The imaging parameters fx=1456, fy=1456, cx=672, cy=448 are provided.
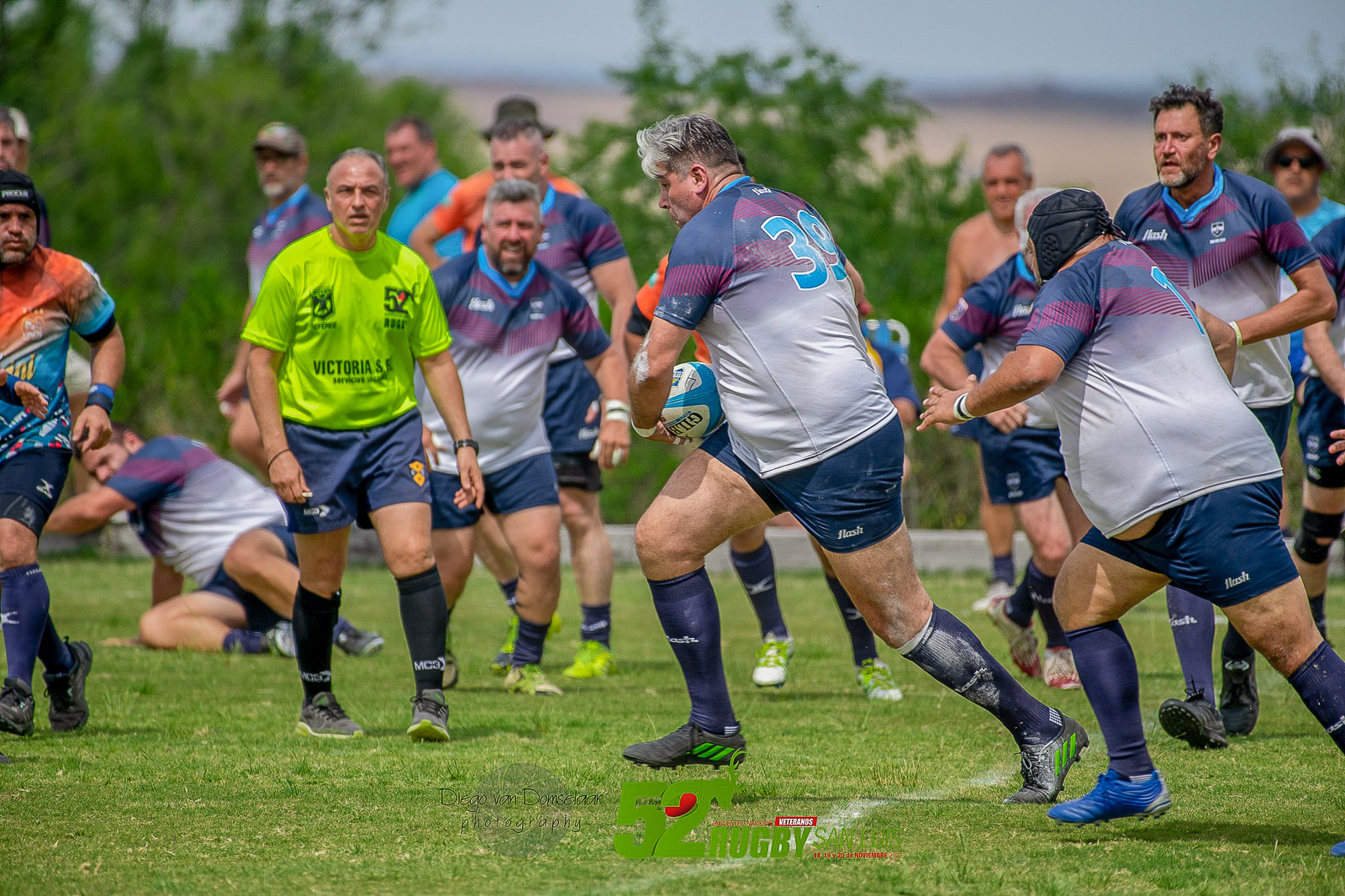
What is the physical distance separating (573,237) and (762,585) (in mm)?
2327

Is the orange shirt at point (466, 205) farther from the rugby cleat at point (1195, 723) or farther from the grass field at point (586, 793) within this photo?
the rugby cleat at point (1195, 723)

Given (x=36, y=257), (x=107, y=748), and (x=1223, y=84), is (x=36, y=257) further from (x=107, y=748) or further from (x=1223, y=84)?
(x=1223, y=84)

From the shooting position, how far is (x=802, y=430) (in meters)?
4.62

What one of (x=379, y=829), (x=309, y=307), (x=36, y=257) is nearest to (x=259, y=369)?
(x=309, y=307)

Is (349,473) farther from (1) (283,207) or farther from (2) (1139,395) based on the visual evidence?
(1) (283,207)

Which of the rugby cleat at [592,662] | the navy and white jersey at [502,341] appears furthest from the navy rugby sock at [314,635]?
the rugby cleat at [592,662]

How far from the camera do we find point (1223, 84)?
21359 millimetres

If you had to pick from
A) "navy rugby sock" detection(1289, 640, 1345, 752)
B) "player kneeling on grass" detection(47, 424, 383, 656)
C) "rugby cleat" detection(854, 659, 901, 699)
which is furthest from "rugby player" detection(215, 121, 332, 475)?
"navy rugby sock" detection(1289, 640, 1345, 752)

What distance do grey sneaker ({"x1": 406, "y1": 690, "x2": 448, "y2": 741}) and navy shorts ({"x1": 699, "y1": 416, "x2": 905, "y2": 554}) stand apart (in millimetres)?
1839

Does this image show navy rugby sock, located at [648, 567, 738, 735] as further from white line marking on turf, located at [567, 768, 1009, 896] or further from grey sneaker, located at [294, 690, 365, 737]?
grey sneaker, located at [294, 690, 365, 737]

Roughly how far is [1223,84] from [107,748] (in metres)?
19.9

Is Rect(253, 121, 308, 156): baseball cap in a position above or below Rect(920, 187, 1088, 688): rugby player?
above

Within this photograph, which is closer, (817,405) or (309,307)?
(817,405)

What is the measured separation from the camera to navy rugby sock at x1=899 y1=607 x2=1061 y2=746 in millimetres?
4578
